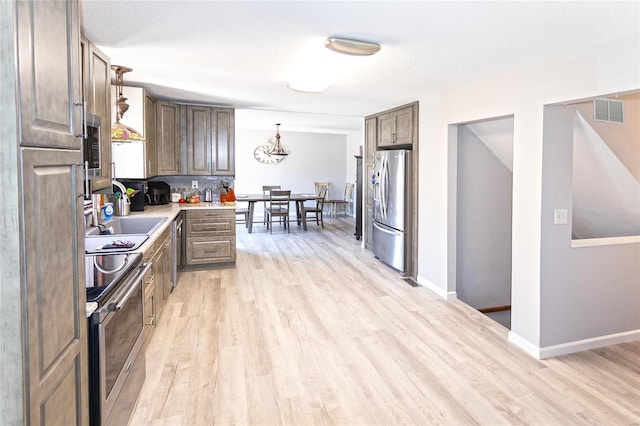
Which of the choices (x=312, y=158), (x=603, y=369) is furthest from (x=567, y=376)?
(x=312, y=158)

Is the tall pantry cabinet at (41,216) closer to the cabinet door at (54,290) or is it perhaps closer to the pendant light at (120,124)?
the cabinet door at (54,290)

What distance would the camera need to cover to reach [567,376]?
2.61 metres

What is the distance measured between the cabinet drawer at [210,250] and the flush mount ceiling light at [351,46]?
124 inches

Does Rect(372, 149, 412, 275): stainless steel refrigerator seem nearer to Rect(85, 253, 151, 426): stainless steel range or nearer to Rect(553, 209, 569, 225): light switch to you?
Rect(553, 209, 569, 225): light switch

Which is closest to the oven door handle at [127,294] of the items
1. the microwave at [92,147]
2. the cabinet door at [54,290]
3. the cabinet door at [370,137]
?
the cabinet door at [54,290]

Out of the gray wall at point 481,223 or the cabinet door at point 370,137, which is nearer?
the gray wall at point 481,223

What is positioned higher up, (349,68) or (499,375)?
(349,68)

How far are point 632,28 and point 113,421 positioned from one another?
11.1 feet

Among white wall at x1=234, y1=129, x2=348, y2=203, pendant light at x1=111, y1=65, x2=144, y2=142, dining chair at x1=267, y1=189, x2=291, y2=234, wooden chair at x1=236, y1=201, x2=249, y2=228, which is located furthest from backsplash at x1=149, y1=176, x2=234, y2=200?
white wall at x1=234, y1=129, x2=348, y2=203

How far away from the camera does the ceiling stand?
2.02 metres

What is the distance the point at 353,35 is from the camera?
2398 mm

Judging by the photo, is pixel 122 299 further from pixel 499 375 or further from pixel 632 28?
pixel 632 28

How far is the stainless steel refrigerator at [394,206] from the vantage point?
190 inches

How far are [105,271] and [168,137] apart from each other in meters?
3.42
